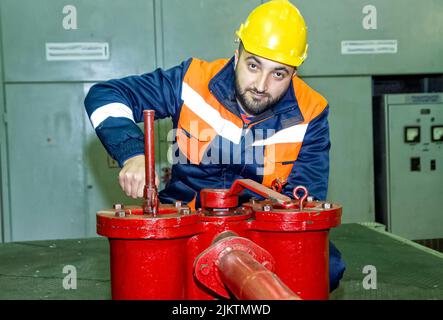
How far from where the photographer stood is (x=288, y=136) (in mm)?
1857

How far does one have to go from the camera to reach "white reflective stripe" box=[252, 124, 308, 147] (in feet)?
6.02

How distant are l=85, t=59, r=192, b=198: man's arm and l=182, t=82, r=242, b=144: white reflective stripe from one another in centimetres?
4

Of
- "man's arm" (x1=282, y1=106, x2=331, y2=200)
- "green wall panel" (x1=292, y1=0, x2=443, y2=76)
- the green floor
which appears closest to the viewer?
the green floor

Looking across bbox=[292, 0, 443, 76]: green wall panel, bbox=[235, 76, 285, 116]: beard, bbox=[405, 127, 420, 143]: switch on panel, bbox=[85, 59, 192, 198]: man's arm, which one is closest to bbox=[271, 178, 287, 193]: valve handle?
bbox=[85, 59, 192, 198]: man's arm

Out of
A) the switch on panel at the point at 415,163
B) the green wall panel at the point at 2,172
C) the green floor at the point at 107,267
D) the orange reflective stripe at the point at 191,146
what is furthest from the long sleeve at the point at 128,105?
the switch on panel at the point at 415,163

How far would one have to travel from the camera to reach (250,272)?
78 cm

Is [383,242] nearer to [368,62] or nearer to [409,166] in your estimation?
[409,166]

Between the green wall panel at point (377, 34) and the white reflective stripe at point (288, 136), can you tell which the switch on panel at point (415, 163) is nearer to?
the green wall panel at point (377, 34)

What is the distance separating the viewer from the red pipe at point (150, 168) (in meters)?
0.92

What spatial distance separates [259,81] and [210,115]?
0.84ft

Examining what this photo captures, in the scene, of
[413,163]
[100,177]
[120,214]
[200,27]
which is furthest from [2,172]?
[413,163]

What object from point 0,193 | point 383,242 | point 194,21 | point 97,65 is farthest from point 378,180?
point 0,193

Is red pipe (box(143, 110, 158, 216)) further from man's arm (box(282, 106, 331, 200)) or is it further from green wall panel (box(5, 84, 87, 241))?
green wall panel (box(5, 84, 87, 241))

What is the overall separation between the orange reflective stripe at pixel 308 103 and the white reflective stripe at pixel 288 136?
42 mm
